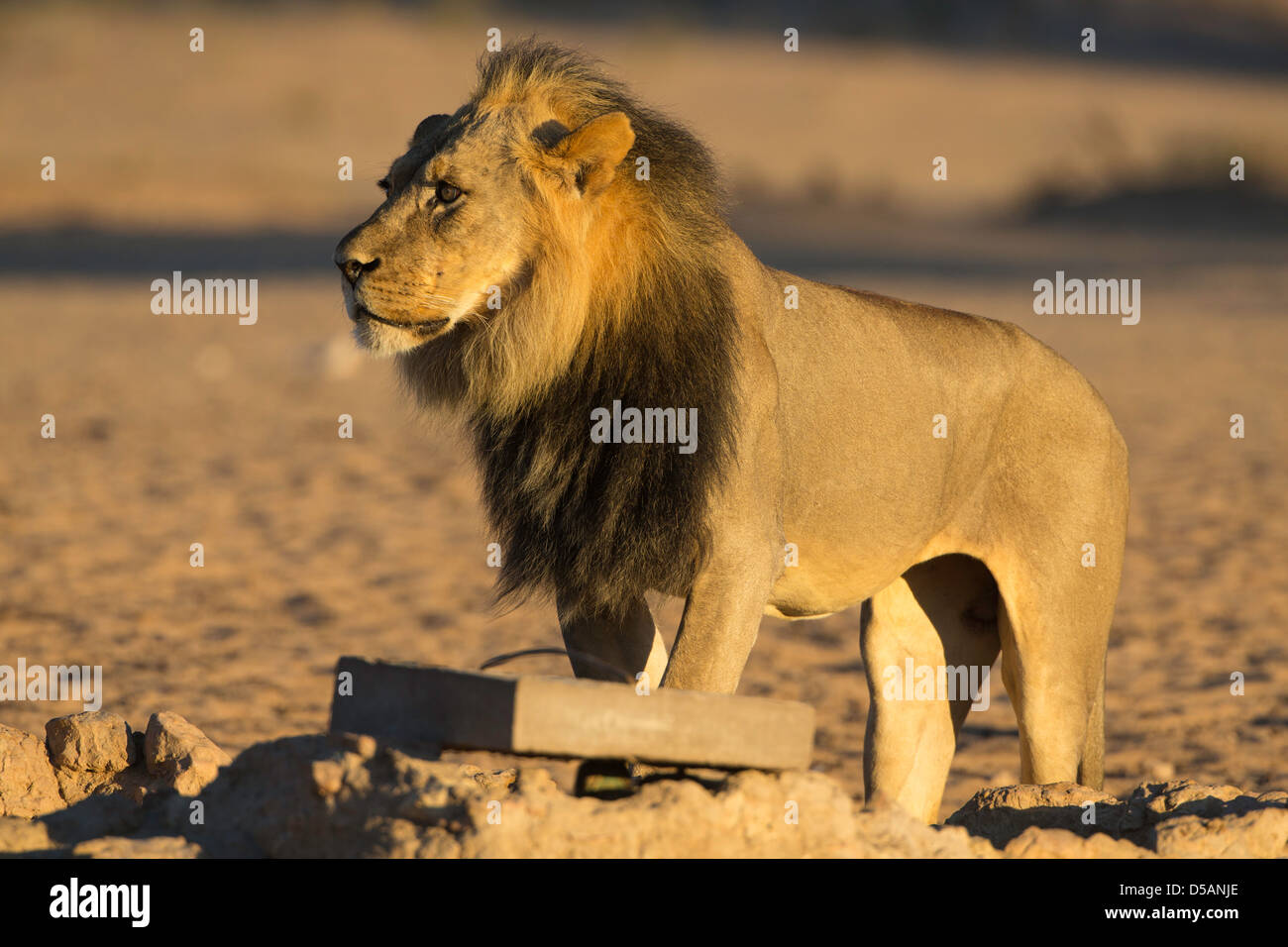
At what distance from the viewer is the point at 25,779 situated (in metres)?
4.42

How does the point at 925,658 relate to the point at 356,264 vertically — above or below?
below

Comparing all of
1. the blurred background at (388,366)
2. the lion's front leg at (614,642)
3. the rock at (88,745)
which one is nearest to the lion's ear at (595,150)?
the blurred background at (388,366)

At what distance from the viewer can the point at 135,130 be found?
35000 millimetres

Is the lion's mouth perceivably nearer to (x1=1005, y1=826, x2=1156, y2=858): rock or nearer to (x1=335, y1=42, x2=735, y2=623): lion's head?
(x1=335, y1=42, x2=735, y2=623): lion's head

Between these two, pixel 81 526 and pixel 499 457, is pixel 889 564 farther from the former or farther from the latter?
pixel 81 526

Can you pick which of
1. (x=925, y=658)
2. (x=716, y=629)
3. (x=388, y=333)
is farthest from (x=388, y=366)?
(x=716, y=629)

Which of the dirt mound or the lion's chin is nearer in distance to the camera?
the dirt mound

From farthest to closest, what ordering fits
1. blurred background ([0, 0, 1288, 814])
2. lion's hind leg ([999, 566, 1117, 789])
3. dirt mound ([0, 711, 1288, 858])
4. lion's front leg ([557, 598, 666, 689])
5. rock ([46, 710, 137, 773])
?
1. blurred background ([0, 0, 1288, 814])
2. lion's hind leg ([999, 566, 1117, 789])
3. lion's front leg ([557, 598, 666, 689])
4. rock ([46, 710, 137, 773])
5. dirt mound ([0, 711, 1288, 858])

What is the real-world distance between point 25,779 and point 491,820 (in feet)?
5.49

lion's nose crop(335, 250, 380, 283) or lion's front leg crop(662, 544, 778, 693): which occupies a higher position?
lion's nose crop(335, 250, 380, 283)

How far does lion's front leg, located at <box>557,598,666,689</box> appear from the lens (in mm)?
4754

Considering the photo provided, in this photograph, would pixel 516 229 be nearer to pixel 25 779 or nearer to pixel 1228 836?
pixel 25 779

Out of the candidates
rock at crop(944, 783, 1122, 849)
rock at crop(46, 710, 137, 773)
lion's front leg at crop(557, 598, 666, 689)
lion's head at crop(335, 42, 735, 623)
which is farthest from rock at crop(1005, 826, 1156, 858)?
rock at crop(46, 710, 137, 773)

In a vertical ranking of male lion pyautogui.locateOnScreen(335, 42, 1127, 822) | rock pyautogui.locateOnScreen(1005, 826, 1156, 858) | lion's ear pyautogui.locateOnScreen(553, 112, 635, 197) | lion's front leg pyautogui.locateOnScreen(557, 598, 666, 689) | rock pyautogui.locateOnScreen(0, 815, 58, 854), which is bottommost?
rock pyautogui.locateOnScreen(1005, 826, 1156, 858)
